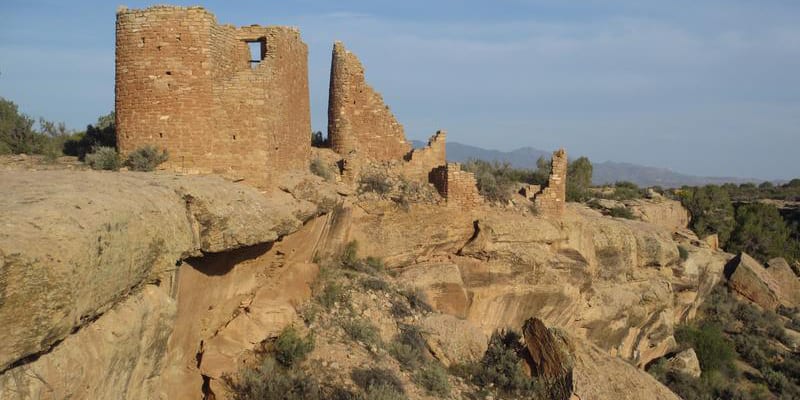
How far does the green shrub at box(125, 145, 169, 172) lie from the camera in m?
11.3

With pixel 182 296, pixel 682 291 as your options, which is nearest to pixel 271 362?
pixel 182 296

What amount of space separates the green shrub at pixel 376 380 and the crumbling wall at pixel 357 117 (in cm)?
599

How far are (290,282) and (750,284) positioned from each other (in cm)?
2193

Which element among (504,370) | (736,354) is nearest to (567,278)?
(504,370)

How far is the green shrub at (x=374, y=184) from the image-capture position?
1495 cm

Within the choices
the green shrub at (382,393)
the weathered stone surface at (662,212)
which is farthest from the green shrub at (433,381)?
the weathered stone surface at (662,212)

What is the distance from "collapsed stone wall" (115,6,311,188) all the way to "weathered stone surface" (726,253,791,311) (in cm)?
2180

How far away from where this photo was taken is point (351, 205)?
46.4ft

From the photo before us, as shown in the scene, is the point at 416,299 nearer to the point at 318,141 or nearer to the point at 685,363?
the point at 318,141

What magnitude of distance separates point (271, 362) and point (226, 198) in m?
2.60

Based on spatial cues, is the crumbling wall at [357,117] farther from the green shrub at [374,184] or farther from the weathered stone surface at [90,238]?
the weathered stone surface at [90,238]

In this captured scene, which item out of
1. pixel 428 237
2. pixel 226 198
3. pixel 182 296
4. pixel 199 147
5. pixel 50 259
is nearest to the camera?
pixel 50 259

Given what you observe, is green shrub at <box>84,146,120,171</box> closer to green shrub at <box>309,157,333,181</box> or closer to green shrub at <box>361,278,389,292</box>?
green shrub at <box>309,157,333,181</box>

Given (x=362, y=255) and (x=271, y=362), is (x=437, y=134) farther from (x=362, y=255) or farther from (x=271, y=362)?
(x=271, y=362)
